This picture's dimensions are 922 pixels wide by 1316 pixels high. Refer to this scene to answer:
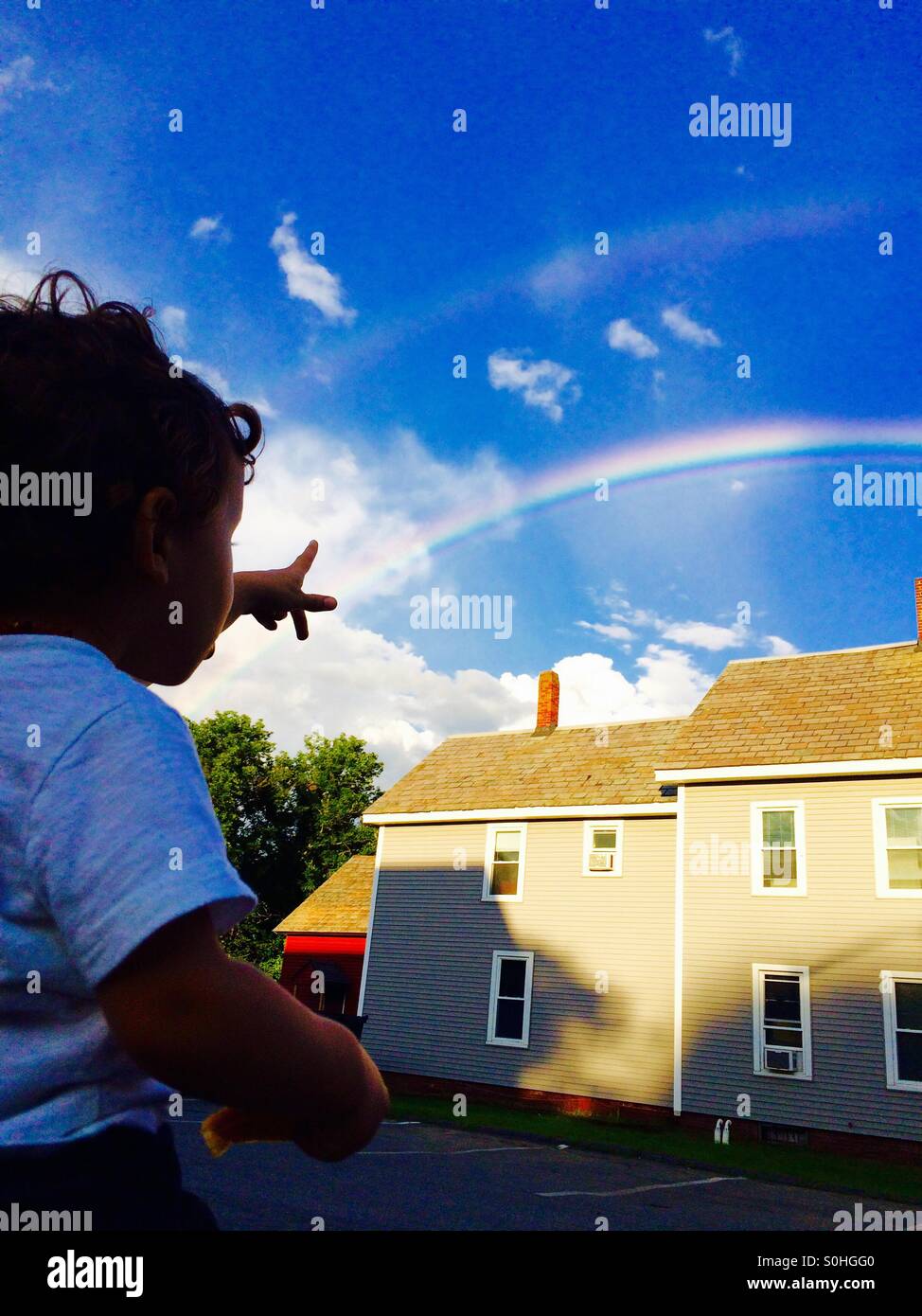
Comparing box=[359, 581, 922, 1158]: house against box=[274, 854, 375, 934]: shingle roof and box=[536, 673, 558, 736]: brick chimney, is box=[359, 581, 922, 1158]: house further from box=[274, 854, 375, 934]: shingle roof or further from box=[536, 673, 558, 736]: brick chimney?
box=[274, 854, 375, 934]: shingle roof

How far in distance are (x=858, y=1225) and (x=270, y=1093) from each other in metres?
13.1

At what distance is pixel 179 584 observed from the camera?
0.96 metres

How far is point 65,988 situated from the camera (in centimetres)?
79

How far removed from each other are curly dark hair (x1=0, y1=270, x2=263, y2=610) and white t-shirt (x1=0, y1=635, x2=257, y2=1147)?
0.29 ft

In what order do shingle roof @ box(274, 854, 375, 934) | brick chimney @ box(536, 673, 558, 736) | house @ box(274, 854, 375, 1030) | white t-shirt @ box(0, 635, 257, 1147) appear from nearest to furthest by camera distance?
1. white t-shirt @ box(0, 635, 257, 1147)
2. brick chimney @ box(536, 673, 558, 736)
3. house @ box(274, 854, 375, 1030)
4. shingle roof @ box(274, 854, 375, 934)

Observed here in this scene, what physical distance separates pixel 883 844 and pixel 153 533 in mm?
20800

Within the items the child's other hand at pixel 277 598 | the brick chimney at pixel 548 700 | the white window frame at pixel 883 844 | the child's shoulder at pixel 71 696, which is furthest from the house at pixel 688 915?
the child's shoulder at pixel 71 696

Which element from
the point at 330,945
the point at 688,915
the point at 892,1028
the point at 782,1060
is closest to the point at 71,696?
the point at 892,1028

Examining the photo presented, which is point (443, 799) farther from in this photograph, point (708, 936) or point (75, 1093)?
point (75, 1093)

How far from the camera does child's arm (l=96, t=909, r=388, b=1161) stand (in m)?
0.70

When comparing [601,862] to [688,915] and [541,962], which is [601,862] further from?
[688,915]

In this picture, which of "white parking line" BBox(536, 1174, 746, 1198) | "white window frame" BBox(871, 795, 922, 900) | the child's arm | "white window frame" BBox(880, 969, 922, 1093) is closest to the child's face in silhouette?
the child's arm

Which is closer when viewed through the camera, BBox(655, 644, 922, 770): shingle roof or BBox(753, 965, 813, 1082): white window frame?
BBox(753, 965, 813, 1082): white window frame
